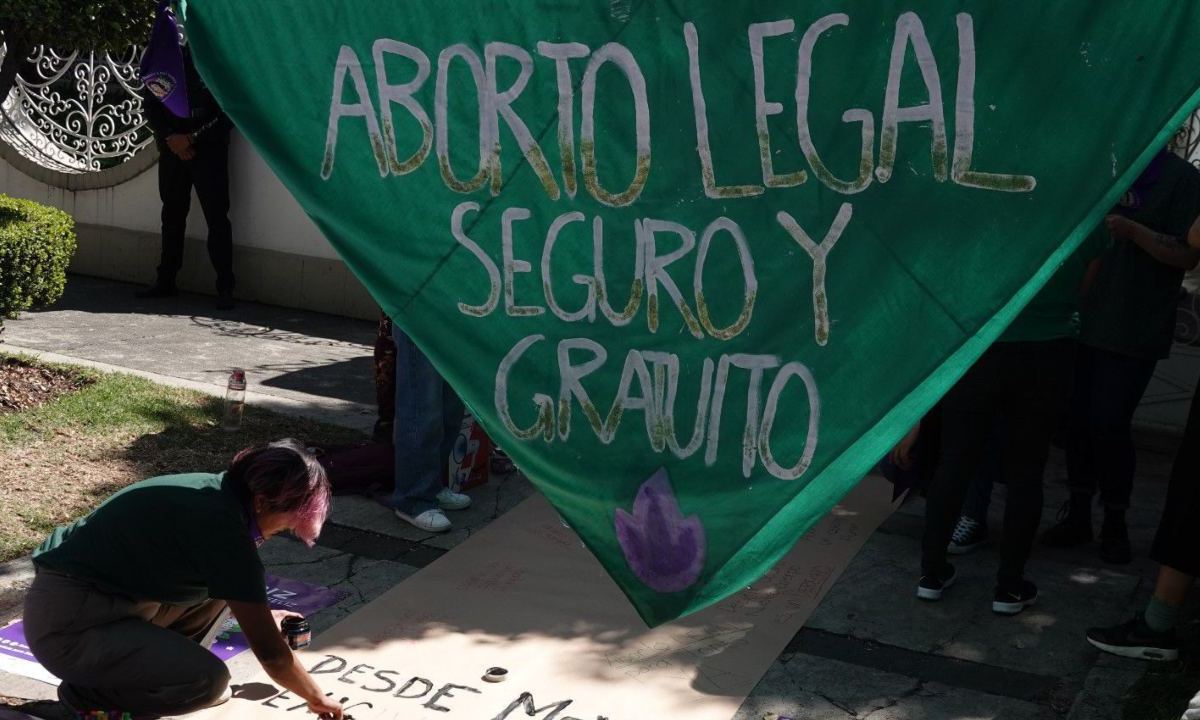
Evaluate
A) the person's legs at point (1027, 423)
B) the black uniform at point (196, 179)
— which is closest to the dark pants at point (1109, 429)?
the person's legs at point (1027, 423)

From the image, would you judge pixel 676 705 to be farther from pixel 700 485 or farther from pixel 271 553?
pixel 700 485

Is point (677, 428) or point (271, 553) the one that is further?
point (271, 553)

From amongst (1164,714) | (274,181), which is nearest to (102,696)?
(1164,714)

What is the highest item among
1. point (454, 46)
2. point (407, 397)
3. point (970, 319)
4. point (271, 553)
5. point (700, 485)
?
point (454, 46)

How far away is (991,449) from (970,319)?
13.0 ft

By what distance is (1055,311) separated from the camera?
15.4 ft

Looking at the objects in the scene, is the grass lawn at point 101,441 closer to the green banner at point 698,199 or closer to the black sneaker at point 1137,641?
the green banner at point 698,199

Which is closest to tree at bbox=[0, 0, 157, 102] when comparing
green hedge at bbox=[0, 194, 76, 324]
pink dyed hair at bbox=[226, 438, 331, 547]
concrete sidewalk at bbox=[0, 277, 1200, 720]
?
green hedge at bbox=[0, 194, 76, 324]

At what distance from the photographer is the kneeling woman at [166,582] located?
3.43 metres

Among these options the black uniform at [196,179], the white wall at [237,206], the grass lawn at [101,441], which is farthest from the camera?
the white wall at [237,206]

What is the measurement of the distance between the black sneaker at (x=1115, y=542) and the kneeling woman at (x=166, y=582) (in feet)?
11.1

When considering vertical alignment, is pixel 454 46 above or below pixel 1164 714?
above

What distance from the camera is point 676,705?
4305 millimetres

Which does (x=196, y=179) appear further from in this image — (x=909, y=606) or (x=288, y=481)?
(x=288, y=481)
